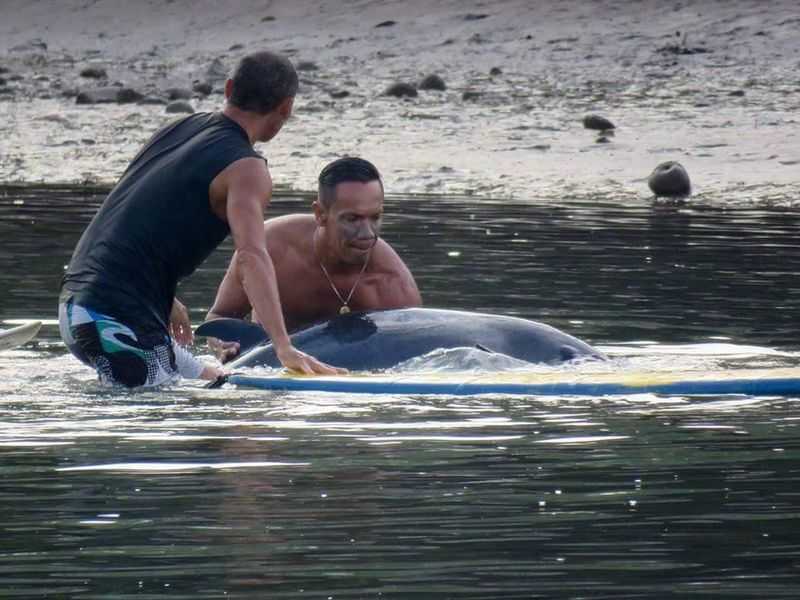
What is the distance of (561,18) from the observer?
81.4 feet

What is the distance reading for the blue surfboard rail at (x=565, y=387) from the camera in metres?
7.53

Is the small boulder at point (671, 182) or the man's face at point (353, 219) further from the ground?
the man's face at point (353, 219)

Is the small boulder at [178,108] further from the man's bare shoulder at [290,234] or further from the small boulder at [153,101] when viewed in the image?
the man's bare shoulder at [290,234]

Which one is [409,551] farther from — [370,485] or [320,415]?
[320,415]

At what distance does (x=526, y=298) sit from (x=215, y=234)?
132 inches

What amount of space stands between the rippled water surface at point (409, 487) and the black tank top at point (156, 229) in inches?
13.8

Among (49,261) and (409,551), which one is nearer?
(409,551)

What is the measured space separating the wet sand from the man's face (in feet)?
27.5

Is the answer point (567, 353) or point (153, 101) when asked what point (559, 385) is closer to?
point (567, 353)

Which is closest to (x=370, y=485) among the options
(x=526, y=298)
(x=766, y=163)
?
(x=526, y=298)

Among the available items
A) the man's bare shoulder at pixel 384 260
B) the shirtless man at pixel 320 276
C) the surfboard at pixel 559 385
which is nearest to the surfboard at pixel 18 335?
the shirtless man at pixel 320 276

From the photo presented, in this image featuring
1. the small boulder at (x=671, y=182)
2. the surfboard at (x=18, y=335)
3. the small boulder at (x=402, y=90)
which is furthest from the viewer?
the small boulder at (x=402, y=90)

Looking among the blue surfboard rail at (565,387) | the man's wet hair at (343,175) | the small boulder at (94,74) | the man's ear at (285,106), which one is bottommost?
the small boulder at (94,74)

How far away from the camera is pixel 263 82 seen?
7406 mm
